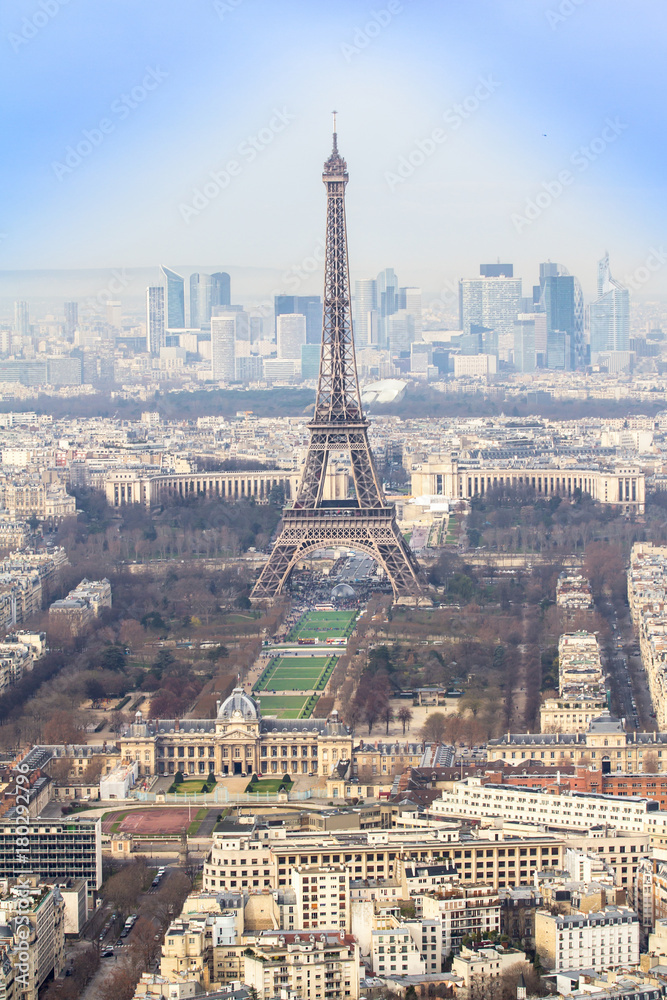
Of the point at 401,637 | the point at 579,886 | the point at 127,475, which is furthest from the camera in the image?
the point at 127,475

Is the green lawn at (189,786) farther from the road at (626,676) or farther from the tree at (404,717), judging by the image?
the road at (626,676)

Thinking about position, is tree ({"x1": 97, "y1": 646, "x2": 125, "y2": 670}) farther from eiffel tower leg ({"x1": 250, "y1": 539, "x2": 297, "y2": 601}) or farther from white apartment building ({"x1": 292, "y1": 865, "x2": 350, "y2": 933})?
white apartment building ({"x1": 292, "y1": 865, "x2": 350, "y2": 933})

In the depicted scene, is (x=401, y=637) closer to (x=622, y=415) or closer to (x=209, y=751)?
(x=209, y=751)

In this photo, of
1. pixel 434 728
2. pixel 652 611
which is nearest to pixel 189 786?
pixel 434 728

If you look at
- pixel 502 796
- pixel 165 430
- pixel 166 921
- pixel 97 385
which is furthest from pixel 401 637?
pixel 97 385

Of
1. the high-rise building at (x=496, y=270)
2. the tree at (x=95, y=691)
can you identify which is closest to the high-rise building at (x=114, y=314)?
the high-rise building at (x=496, y=270)

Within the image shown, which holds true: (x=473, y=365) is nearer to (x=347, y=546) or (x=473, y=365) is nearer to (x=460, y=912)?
(x=347, y=546)

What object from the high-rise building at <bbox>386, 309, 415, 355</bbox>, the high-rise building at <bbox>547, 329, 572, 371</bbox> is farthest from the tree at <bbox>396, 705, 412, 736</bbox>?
the high-rise building at <bbox>547, 329, 572, 371</bbox>

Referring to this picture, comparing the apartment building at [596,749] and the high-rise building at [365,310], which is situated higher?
the high-rise building at [365,310]
